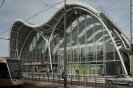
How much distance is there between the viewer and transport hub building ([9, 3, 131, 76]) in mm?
30297

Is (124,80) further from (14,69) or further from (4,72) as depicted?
(4,72)

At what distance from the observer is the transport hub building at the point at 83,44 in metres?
30.3

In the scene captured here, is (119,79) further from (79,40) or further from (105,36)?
(79,40)

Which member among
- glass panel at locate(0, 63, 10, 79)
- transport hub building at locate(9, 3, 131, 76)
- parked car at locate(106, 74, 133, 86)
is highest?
transport hub building at locate(9, 3, 131, 76)

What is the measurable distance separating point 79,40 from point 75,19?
526 centimetres

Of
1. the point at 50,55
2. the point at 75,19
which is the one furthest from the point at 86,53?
the point at 50,55

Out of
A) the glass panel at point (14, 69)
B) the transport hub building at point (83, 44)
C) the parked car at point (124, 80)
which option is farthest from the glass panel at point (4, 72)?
the transport hub building at point (83, 44)

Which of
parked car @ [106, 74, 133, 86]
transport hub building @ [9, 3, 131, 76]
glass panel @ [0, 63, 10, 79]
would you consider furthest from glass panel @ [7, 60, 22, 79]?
transport hub building @ [9, 3, 131, 76]

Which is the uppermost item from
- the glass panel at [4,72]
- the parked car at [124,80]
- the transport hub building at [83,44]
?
the transport hub building at [83,44]

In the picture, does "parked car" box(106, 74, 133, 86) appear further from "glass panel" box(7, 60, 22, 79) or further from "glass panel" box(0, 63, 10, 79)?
"glass panel" box(0, 63, 10, 79)

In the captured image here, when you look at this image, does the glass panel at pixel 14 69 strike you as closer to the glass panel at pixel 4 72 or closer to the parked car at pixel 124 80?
the glass panel at pixel 4 72

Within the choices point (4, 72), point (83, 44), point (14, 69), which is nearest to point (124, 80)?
point (14, 69)

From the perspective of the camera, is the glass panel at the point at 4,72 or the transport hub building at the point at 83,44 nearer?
the glass panel at the point at 4,72

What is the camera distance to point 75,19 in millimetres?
38156
